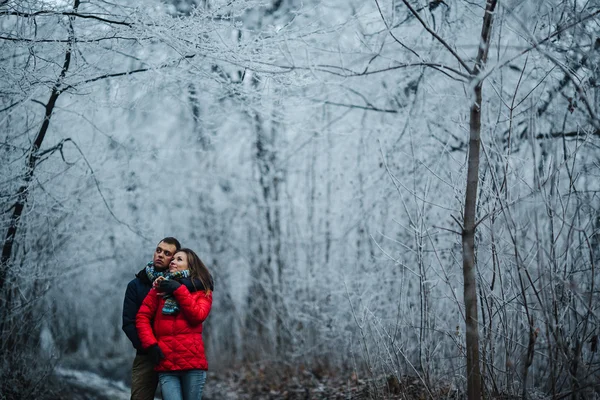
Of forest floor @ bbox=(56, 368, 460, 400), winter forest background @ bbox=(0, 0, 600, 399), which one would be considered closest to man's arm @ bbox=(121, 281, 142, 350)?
winter forest background @ bbox=(0, 0, 600, 399)

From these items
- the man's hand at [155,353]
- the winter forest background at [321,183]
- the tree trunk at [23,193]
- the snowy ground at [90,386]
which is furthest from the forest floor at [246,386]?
the man's hand at [155,353]

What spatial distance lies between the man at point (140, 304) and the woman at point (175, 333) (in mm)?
147

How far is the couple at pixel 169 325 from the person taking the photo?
354 centimetres

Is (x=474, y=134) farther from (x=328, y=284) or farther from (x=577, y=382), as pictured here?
(x=328, y=284)

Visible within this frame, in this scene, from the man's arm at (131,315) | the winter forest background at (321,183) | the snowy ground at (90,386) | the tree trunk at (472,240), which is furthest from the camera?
the snowy ground at (90,386)

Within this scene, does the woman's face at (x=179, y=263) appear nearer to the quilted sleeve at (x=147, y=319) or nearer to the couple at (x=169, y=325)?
the couple at (x=169, y=325)

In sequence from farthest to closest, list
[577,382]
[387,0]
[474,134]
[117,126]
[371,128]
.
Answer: [117,126] → [371,128] → [387,0] → [474,134] → [577,382]

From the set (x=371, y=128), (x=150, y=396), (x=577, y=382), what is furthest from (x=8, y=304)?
(x=577, y=382)

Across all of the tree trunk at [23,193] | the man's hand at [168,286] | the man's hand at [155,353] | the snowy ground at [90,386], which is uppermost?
the tree trunk at [23,193]

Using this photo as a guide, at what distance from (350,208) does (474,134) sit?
532cm

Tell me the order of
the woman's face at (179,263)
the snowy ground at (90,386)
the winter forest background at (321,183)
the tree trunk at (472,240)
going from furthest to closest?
the snowy ground at (90,386) < the woman's face at (179,263) < the winter forest background at (321,183) < the tree trunk at (472,240)

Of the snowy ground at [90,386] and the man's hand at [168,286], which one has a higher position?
the man's hand at [168,286]

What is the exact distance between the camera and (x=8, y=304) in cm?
576

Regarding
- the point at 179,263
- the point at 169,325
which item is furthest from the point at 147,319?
the point at 179,263
